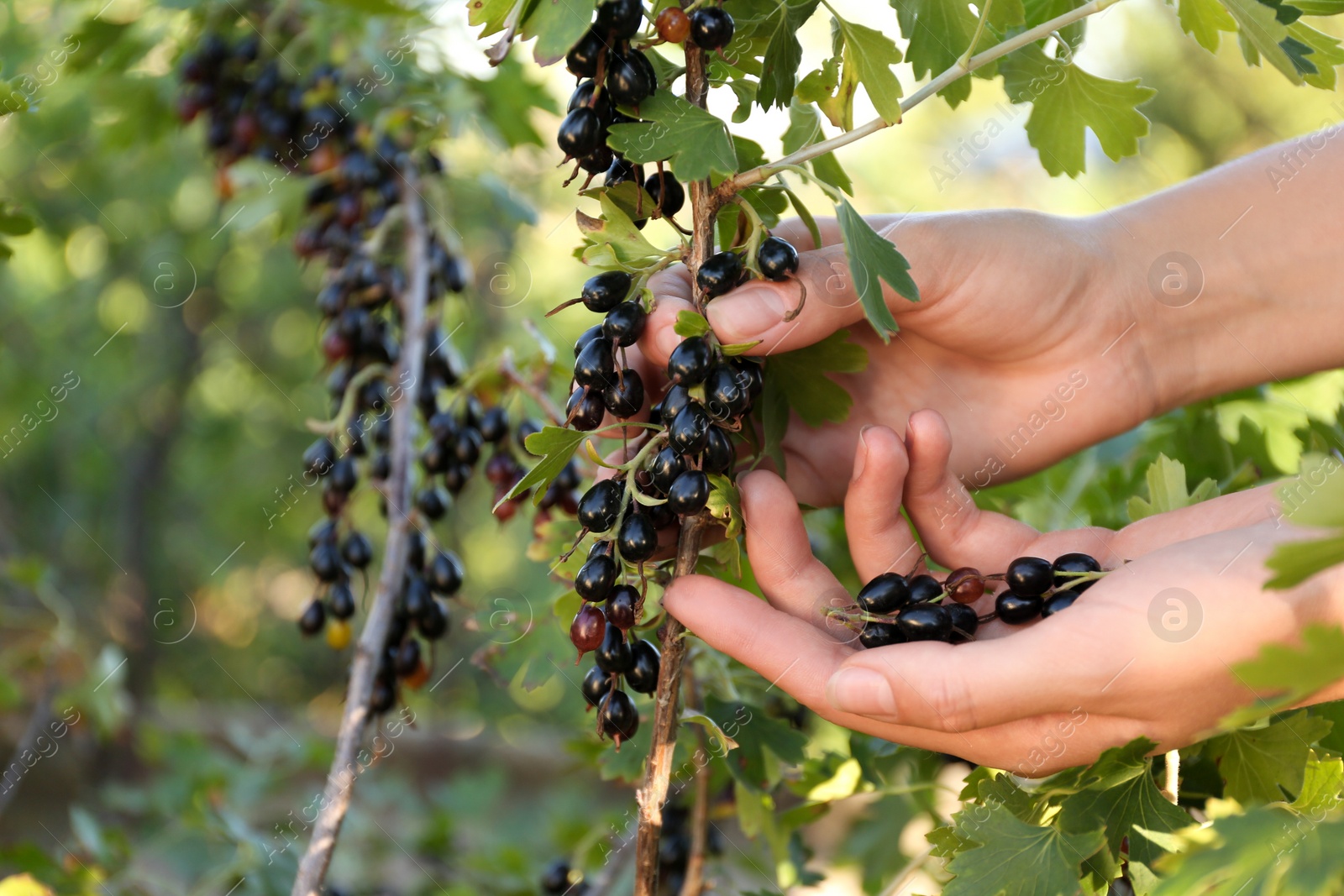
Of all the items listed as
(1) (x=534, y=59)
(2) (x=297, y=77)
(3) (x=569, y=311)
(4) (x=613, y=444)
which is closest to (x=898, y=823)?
(4) (x=613, y=444)

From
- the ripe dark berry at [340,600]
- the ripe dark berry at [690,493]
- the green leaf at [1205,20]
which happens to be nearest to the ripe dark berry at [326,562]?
the ripe dark berry at [340,600]

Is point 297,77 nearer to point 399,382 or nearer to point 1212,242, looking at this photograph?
point 399,382

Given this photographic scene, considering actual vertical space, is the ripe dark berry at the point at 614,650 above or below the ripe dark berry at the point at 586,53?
below

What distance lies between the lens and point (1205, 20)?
2.30ft

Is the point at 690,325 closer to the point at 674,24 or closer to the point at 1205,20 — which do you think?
the point at 674,24

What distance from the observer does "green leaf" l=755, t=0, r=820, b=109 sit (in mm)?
633

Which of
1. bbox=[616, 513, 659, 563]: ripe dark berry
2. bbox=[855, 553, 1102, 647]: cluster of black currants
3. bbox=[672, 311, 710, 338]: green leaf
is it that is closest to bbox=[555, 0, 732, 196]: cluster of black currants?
bbox=[672, 311, 710, 338]: green leaf

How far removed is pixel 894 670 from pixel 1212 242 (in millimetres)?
686

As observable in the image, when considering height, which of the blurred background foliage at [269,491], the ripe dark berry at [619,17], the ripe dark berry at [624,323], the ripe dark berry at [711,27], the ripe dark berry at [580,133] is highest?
the ripe dark berry at [619,17]

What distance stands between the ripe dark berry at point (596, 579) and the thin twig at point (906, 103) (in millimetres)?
253

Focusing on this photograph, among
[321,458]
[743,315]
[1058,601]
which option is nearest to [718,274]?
[743,315]

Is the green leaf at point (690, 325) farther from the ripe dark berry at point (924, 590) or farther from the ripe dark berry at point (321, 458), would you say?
the ripe dark berry at point (321, 458)

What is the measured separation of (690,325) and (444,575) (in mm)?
480

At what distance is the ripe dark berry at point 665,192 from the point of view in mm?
651
